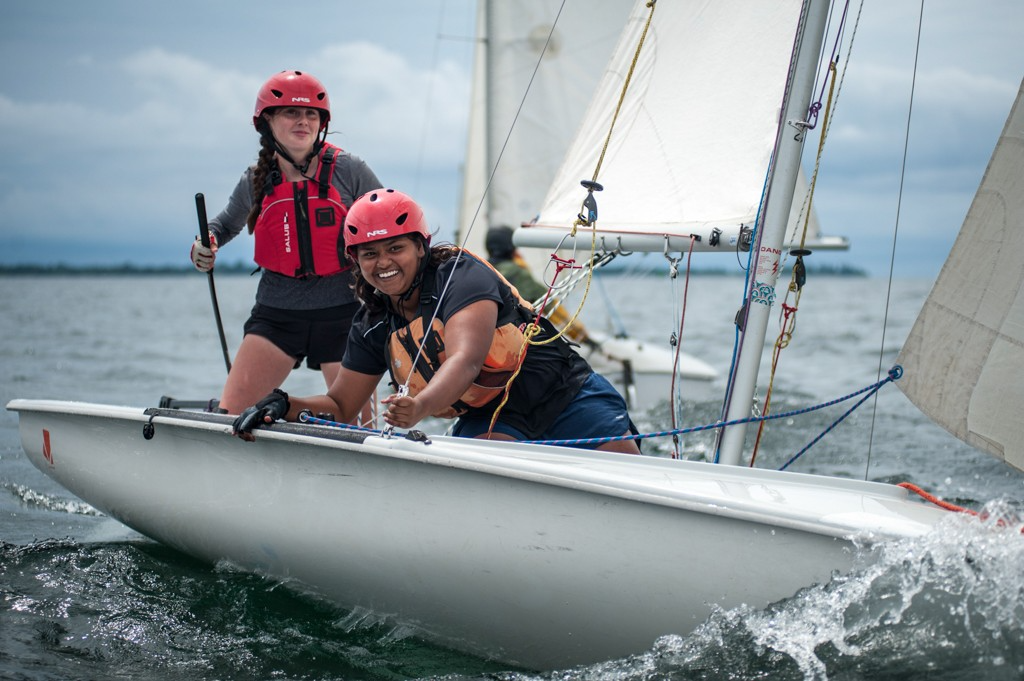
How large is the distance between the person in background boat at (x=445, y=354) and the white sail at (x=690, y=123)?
0.67m

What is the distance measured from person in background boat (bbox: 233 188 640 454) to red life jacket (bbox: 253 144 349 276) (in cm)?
49

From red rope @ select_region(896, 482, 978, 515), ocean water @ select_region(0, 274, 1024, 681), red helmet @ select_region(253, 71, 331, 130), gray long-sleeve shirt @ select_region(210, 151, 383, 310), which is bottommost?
ocean water @ select_region(0, 274, 1024, 681)

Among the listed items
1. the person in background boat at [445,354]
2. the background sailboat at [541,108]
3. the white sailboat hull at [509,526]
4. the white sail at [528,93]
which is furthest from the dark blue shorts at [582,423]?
the white sail at [528,93]

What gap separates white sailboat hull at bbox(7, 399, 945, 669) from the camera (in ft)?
7.50

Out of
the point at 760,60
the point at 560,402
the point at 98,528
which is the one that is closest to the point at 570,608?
the point at 560,402

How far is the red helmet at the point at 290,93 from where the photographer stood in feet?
11.7

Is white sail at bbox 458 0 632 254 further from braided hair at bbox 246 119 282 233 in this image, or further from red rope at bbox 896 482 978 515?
red rope at bbox 896 482 978 515

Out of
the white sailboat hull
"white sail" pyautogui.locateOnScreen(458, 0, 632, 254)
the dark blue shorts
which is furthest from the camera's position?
"white sail" pyautogui.locateOnScreen(458, 0, 632, 254)

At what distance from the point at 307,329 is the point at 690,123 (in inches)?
63.7

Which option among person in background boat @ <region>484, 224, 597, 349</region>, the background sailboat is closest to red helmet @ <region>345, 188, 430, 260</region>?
person in background boat @ <region>484, 224, 597, 349</region>

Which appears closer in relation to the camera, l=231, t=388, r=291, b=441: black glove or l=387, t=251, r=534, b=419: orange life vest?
l=231, t=388, r=291, b=441: black glove

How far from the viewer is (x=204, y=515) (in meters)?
3.21

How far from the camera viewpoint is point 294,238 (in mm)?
3656

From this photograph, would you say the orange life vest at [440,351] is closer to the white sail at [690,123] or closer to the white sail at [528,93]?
the white sail at [690,123]
